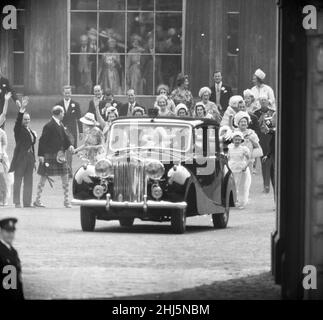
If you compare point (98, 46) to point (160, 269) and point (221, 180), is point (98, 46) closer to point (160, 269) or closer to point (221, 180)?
point (221, 180)

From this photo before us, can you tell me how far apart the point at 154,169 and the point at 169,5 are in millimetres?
9359

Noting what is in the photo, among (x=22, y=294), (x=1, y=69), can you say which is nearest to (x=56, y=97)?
(x=1, y=69)

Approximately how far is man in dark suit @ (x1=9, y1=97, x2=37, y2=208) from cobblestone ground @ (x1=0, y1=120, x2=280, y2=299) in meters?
0.60

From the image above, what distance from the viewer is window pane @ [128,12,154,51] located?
75.4ft

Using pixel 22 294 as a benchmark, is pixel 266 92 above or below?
above

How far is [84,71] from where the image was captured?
22.4 meters

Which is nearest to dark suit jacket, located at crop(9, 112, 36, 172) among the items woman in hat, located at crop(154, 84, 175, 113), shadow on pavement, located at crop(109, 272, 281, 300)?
woman in hat, located at crop(154, 84, 175, 113)

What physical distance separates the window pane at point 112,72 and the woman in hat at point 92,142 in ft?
3.67

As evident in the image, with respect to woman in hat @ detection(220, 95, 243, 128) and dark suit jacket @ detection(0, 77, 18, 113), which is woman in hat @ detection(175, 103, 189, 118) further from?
dark suit jacket @ detection(0, 77, 18, 113)

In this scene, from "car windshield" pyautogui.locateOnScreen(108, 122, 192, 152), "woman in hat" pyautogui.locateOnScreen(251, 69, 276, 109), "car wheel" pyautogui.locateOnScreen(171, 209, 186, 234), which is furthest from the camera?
"woman in hat" pyautogui.locateOnScreen(251, 69, 276, 109)

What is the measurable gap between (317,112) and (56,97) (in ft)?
50.9

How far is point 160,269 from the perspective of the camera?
14195 mm

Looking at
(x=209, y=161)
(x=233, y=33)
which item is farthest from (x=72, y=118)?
(x=233, y=33)

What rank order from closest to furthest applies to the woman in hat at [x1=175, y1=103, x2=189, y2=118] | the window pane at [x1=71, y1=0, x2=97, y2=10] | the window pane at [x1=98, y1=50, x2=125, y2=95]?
the woman in hat at [x1=175, y1=103, x2=189, y2=118], the window pane at [x1=98, y1=50, x2=125, y2=95], the window pane at [x1=71, y1=0, x2=97, y2=10]
